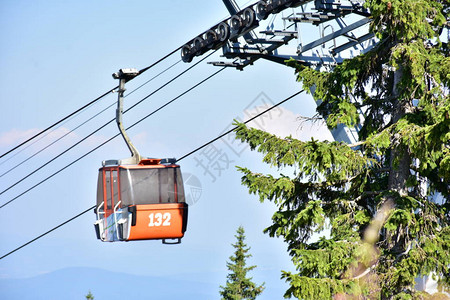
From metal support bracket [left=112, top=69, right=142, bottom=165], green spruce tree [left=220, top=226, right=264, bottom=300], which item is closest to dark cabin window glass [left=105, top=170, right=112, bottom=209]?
metal support bracket [left=112, top=69, right=142, bottom=165]

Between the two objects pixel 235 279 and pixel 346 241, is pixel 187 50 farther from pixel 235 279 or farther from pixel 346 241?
pixel 235 279

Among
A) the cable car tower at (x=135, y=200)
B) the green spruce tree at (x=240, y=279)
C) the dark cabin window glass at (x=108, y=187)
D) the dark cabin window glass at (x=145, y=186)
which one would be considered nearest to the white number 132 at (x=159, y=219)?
the cable car tower at (x=135, y=200)

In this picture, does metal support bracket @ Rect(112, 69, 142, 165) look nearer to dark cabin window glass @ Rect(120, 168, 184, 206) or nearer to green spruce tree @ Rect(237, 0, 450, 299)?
dark cabin window glass @ Rect(120, 168, 184, 206)

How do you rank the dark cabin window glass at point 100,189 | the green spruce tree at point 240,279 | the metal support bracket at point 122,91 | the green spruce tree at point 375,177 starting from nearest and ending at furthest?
the green spruce tree at point 375,177, the metal support bracket at point 122,91, the dark cabin window glass at point 100,189, the green spruce tree at point 240,279

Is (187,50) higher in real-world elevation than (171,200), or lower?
higher

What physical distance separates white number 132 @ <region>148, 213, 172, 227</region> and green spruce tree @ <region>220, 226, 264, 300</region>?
92.5ft

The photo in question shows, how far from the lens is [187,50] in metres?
19.0

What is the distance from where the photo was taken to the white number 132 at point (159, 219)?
1769 centimetres

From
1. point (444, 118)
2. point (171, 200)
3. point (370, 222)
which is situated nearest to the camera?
point (444, 118)

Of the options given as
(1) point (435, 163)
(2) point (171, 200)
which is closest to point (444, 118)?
(1) point (435, 163)

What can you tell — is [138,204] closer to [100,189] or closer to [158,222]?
[158,222]

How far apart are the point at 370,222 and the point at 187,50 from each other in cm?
690

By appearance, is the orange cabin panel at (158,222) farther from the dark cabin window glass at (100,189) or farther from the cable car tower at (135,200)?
the dark cabin window glass at (100,189)

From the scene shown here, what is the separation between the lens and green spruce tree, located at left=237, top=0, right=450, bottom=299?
13.1m
